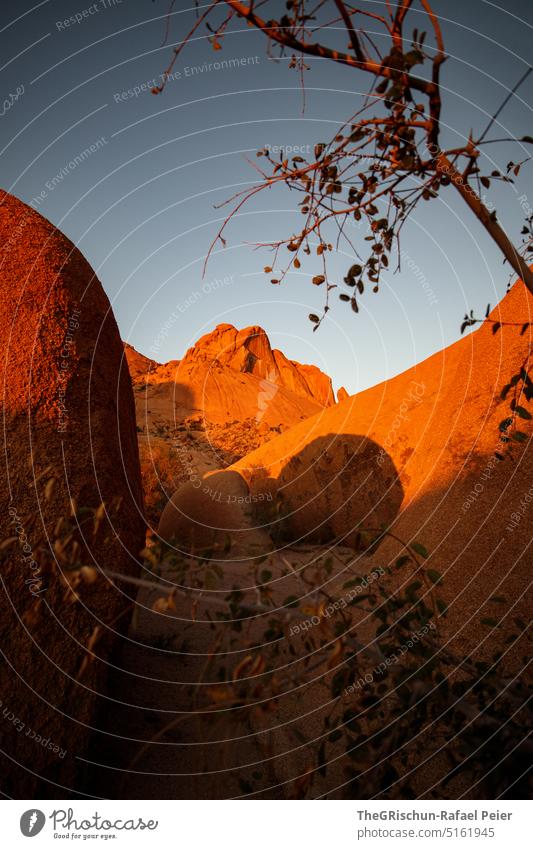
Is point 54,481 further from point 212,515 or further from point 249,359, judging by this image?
point 249,359

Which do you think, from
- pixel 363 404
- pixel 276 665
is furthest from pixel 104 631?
pixel 363 404

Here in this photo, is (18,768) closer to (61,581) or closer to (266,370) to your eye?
(61,581)

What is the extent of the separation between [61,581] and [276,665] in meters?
1.59

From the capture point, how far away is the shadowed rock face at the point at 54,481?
7.53 feet

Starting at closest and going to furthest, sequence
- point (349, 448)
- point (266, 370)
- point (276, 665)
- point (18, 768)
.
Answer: point (18, 768), point (276, 665), point (349, 448), point (266, 370)

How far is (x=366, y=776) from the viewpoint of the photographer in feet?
7.07

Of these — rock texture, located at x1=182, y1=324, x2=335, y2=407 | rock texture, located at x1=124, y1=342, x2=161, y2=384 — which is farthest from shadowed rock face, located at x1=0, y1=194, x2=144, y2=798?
rock texture, located at x1=182, y1=324, x2=335, y2=407

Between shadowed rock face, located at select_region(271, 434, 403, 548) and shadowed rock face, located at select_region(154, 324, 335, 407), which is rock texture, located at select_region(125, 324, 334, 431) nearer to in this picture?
shadowed rock face, located at select_region(154, 324, 335, 407)

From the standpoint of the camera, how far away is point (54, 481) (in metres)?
2.44

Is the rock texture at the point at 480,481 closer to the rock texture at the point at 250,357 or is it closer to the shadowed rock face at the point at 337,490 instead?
the shadowed rock face at the point at 337,490

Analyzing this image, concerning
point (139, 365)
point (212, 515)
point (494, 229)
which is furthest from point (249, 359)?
point (494, 229)

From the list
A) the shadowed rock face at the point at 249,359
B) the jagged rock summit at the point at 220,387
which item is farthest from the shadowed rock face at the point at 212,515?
the shadowed rock face at the point at 249,359

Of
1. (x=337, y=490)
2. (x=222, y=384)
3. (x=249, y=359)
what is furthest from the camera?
(x=249, y=359)

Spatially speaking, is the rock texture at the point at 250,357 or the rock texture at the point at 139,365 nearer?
the rock texture at the point at 139,365
